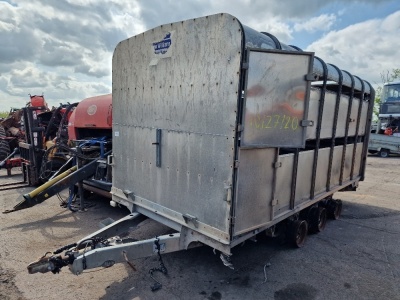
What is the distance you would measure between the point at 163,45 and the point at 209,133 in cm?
126

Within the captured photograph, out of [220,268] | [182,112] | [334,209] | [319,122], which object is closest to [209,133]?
[182,112]

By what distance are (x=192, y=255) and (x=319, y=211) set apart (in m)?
2.34

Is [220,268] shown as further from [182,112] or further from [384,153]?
[384,153]

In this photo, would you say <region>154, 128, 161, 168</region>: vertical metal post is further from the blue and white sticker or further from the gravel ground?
the gravel ground

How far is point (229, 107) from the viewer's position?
2.85 meters

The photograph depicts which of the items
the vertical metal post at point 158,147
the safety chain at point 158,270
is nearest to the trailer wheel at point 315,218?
the safety chain at point 158,270

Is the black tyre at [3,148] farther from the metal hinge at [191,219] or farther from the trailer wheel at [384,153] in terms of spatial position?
the trailer wheel at [384,153]

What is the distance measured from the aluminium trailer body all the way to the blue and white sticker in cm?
1

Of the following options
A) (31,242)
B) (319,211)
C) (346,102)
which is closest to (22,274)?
(31,242)

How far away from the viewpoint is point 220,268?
3812mm

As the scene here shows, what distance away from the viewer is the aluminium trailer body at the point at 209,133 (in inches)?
112

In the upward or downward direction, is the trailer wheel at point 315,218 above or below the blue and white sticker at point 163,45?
below

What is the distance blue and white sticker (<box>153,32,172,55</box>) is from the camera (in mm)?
3391

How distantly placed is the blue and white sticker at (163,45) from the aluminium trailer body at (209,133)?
12 mm
